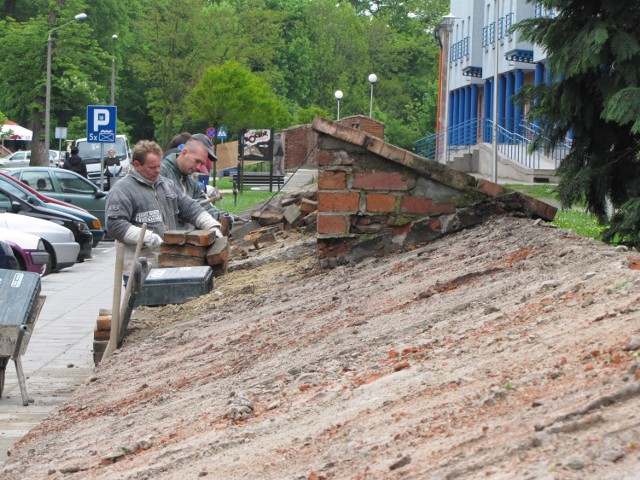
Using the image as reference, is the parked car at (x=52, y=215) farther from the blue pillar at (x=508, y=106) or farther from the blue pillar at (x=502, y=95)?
the blue pillar at (x=502, y=95)

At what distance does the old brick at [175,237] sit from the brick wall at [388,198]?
1.33 meters

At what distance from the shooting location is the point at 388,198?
994 centimetres

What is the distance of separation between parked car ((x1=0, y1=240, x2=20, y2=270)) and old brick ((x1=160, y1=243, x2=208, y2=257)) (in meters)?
6.49

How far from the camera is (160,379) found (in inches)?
282

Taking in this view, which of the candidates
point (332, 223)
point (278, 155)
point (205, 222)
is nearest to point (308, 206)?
point (205, 222)

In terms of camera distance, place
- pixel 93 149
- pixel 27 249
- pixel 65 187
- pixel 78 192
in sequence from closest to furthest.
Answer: pixel 27 249, pixel 65 187, pixel 78 192, pixel 93 149

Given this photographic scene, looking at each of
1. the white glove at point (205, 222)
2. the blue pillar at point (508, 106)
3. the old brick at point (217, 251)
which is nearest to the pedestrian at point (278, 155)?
the blue pillar at point (508, 106)

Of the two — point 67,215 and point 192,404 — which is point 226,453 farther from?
point 67,215

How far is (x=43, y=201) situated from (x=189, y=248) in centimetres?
1408

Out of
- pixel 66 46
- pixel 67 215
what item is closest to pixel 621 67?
pixel 67 215

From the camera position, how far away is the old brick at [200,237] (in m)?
10.8

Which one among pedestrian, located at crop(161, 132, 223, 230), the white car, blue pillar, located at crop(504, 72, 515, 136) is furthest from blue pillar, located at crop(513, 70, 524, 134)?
pedestrian, located at crop(161, 132, 223, 230)

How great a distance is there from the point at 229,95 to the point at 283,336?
139ft

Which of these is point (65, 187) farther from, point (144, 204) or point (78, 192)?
point (144, 204)
